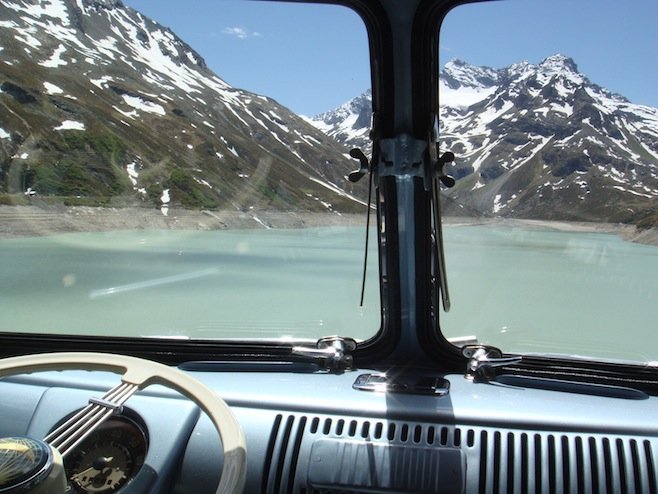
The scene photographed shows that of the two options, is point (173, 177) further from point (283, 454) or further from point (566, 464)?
point (566, 464)

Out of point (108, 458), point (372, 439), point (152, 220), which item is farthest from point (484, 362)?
point (152, 220)

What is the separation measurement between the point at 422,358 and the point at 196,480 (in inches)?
46.3

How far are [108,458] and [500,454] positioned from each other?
135cm

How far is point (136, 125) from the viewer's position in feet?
9.85

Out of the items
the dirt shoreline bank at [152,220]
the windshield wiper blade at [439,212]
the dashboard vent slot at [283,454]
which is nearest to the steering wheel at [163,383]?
the dashboard vent slot at [283,454]

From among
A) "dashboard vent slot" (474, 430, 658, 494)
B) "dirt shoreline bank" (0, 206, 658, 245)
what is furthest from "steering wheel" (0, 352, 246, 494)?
"dirt shoreline bank" (0, 206, 658, 245)

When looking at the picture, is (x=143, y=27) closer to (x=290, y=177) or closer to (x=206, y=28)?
(x=206, y=28)

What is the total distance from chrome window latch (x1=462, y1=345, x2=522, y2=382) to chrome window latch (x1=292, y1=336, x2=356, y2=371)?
0.53 m

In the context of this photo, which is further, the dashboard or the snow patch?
the snow patch

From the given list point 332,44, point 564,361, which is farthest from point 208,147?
point 564,361

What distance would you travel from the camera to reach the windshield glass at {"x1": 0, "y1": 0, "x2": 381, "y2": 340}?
9.51 ft

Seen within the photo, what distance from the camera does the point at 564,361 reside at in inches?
102

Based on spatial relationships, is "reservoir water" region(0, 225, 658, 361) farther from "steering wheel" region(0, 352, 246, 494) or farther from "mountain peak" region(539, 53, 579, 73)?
"steering wheel" region(0, 352, 246, 494)

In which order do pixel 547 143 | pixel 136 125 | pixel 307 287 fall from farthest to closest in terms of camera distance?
pixel 307 287, pixel 136 125, pixel 547 143
